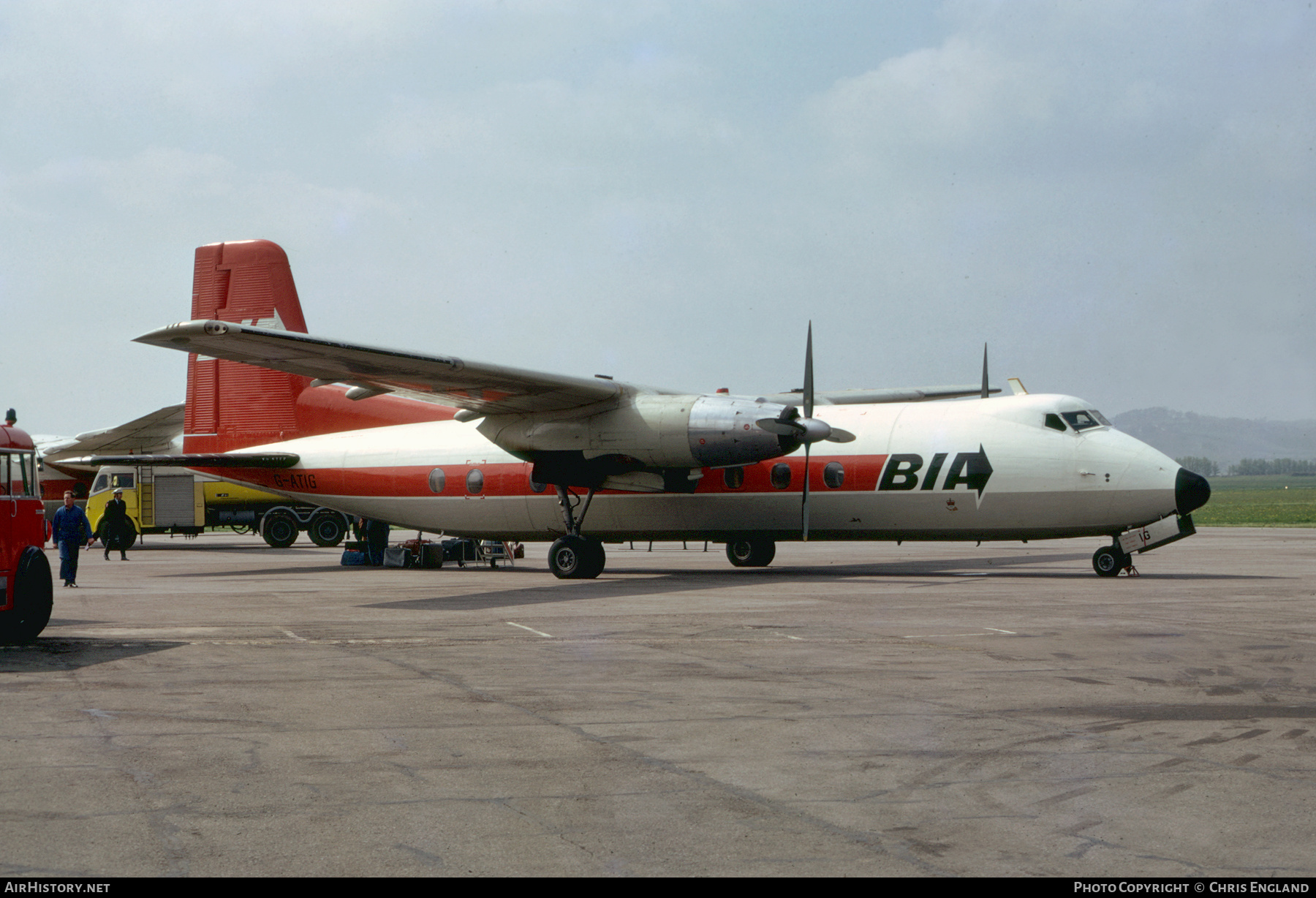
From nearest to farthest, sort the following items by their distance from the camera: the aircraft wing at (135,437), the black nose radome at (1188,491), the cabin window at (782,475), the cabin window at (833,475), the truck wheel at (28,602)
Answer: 1. the truck wheel at (28,602)
2. the black nose radome at (1188,491)
3. the cabin window at (833,475)
4. the cabin window at (782,475)
5. the aircraft wing at (135,437)

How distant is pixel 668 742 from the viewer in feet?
26.9

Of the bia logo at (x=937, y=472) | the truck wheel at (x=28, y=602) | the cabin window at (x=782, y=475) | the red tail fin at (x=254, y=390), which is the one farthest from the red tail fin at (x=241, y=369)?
the truck wheel at (x=28, y=602)

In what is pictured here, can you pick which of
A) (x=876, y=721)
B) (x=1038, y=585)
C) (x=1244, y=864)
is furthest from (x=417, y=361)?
(x=1244, y=864)

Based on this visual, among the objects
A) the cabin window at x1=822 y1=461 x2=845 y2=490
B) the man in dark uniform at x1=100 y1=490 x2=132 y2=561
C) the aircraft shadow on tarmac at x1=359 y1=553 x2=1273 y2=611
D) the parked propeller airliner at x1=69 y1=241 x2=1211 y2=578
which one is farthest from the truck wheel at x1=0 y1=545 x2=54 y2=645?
the man in dark uniform at x1=100 y1=490 x2=132 y2=561

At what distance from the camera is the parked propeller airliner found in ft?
73.3

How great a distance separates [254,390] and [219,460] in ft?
7.35

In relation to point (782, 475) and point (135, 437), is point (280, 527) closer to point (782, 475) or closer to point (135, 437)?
point (135, 437)

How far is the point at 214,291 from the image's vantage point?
100 feet

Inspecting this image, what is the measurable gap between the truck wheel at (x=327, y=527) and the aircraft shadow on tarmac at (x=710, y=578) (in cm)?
1427

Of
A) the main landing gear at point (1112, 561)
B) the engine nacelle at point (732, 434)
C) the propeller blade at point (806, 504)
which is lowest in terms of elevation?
the main landing gear at point (1112, 561)

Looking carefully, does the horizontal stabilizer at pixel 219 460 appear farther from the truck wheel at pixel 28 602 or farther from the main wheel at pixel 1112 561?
the main wheel at pixel 1112 561

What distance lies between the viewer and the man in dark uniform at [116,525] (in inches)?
1280

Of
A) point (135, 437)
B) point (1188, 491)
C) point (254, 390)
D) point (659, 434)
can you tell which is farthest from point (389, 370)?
point (135, 437)

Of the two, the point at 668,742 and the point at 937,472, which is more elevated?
the point at 937,472
